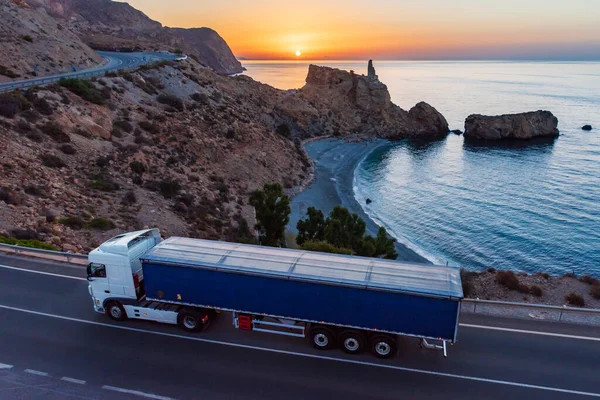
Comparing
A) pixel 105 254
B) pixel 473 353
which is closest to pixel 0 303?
pixel 105 254

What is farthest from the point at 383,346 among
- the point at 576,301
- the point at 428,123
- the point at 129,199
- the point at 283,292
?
the point at 428,123

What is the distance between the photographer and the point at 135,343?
1424cm

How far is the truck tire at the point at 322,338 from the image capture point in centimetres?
1357

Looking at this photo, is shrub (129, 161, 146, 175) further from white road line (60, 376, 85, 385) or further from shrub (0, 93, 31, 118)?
white road line (60, 376, 85, 385)

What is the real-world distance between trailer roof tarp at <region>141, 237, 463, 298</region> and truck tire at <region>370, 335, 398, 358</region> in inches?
75.1

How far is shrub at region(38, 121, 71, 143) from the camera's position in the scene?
35.2 meters

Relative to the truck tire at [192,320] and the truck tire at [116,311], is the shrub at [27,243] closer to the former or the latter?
the truck tire at [116,311]

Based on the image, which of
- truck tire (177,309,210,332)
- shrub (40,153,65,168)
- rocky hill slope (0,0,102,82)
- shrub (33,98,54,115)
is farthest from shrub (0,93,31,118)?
truck tire (177,309,210,332)

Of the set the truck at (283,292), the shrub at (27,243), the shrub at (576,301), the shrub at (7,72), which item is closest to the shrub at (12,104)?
the shrub at (7,72)

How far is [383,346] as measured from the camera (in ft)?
43.6

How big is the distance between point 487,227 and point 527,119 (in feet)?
217

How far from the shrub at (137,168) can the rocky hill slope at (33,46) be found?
23.4m

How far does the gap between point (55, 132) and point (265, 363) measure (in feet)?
105

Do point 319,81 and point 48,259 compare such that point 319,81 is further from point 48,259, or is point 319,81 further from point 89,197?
point 48,259
